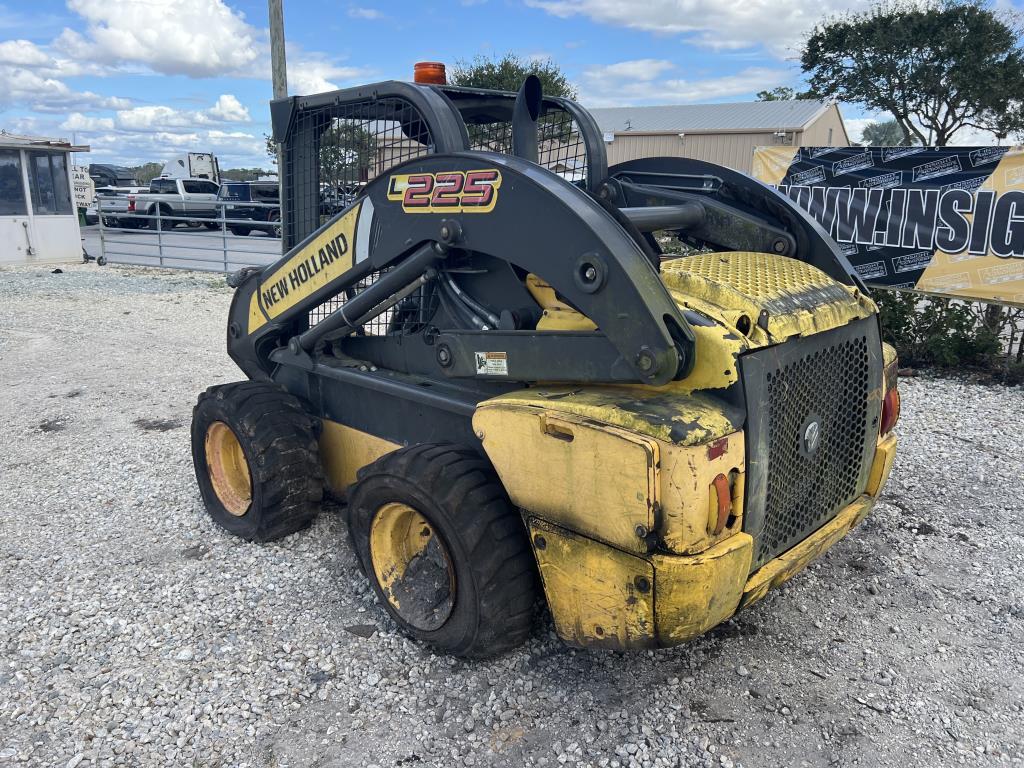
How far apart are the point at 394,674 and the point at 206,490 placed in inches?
74.8

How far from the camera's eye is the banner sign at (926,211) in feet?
22.7

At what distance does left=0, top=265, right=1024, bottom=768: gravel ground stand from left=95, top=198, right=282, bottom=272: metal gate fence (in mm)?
7140

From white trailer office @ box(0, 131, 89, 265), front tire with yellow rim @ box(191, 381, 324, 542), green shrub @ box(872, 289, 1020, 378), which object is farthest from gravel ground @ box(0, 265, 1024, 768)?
white trailer office @ box(0, 131, 89, 265)

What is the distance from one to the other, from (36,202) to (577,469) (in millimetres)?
16491

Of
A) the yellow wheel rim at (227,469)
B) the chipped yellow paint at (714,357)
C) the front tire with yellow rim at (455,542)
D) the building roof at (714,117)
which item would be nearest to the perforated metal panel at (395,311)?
the front tire with yellow rim at (455,542)

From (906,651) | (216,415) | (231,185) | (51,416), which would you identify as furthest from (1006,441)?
(231,185)

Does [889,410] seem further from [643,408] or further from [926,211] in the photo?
[926,211]

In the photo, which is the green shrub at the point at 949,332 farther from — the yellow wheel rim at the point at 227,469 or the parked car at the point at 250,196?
the parked car at the point at 250,196

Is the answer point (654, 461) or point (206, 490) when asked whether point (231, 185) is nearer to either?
point (206, 490)

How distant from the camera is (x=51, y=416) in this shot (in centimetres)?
632

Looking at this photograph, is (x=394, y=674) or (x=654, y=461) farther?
(x=394, y=674)

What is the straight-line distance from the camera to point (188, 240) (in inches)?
893

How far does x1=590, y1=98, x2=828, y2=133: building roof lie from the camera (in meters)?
33.0

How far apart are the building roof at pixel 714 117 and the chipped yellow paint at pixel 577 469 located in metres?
30.3
